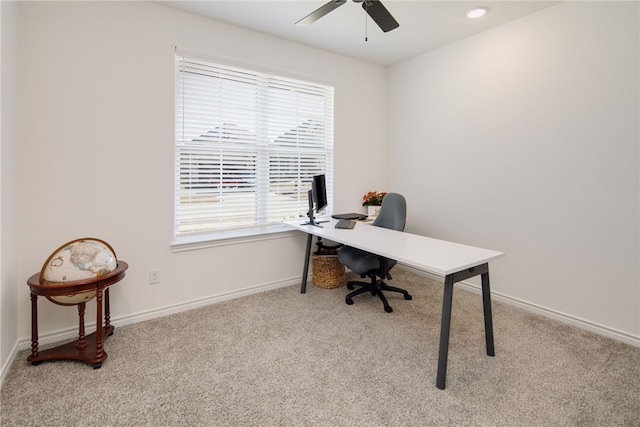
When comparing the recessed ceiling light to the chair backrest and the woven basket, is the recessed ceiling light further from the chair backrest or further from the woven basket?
the woven basket

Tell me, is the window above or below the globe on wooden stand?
above

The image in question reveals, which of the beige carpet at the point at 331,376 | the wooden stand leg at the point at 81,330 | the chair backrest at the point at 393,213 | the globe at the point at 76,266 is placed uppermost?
the chair backrest at the point at 393,213

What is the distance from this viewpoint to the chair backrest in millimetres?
2971

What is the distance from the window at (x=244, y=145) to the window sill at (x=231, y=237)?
55 millimetres

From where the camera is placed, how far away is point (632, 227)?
2.31 meters

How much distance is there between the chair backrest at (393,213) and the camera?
2971 mm

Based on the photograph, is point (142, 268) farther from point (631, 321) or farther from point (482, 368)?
point (631, 321)

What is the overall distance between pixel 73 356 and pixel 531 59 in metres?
4.20

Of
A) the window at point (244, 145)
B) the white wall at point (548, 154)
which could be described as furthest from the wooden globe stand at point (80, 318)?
the white wall at point (548, 154)

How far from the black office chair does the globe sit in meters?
1.87

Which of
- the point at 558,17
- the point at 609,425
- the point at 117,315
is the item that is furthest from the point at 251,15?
the point at 609,425

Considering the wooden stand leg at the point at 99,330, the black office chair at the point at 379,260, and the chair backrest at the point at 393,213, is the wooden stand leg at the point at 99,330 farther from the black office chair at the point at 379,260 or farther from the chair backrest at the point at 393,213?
the chair backrest at the point at 393,213

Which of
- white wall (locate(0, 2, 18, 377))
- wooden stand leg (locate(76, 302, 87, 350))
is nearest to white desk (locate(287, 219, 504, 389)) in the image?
wooden stand leg (locate(76, 302, 87, 350))

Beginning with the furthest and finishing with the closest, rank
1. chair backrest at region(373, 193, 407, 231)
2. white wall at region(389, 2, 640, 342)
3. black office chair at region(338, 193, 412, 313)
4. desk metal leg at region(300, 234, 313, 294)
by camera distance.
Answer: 1. desk metal leg at region(300, 234, 313, 294)
2. chair backrest at region(373, 193, 407, 231)
3. black office chair at region(338, 193, 412, 313)
4. white wall at region(389, 2, 640, 342)
